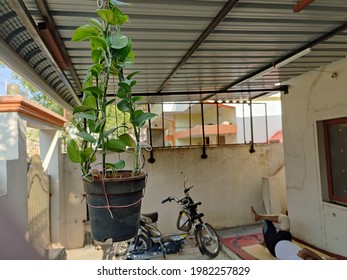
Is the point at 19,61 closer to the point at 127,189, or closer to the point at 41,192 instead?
the point at 127,189

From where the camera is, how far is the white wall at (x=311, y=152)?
3505mm

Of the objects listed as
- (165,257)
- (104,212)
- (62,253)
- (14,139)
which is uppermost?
(14,139)

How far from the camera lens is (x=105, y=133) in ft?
3.64

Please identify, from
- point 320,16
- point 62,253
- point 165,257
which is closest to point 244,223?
point 165,257

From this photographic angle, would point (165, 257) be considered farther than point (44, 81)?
Yes

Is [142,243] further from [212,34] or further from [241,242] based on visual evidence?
[212,34]

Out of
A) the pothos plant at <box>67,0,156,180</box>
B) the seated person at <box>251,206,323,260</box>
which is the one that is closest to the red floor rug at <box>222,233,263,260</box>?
the seated person at <box>251,206,323,260</box>

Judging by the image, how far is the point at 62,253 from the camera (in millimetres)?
3316

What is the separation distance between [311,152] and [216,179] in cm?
240

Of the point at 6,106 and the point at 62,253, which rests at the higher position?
the point at 6,106

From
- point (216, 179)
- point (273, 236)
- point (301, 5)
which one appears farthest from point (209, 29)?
point (216, 179)

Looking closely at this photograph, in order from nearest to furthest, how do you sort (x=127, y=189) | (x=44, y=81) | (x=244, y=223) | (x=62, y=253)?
(x=127, y=189)
(x=44, y=81)
(x=62, y=253)
(x=244, y=223)

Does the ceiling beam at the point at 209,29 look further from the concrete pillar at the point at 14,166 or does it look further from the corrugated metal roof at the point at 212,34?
the concrete pillar at the point at 14,166
